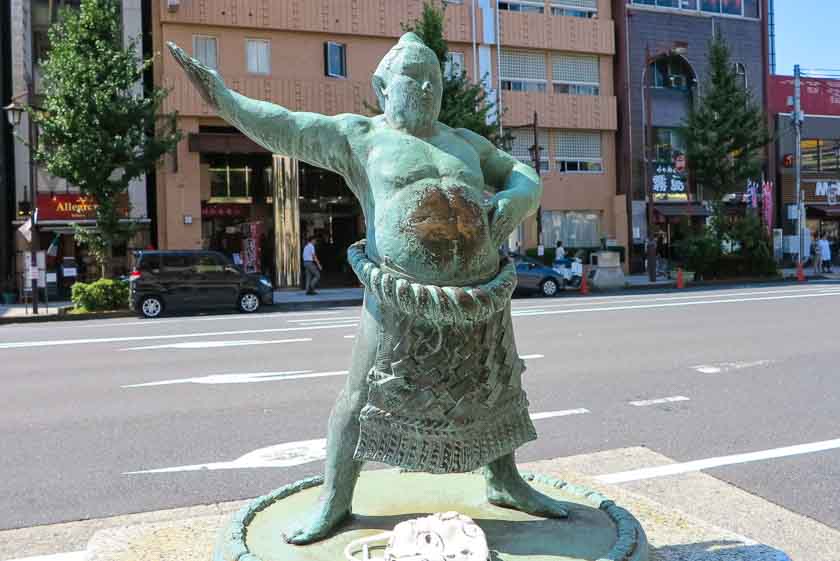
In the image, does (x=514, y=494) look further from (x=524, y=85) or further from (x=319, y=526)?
(x=524, y=85)

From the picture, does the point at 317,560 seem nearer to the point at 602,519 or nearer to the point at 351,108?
the point at 602,519

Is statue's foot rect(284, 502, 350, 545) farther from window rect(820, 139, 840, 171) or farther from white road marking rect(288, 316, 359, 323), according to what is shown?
window rect(820, 139, 840, 171)

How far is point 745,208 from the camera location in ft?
109

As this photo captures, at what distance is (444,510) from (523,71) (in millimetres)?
28566

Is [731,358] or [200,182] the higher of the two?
[200,182]

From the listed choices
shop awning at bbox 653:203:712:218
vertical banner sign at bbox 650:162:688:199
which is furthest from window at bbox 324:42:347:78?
shop awning at bbox 653:203:712:218

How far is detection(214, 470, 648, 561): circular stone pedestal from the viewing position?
284 centimetres

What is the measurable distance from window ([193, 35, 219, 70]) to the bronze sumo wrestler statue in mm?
23761

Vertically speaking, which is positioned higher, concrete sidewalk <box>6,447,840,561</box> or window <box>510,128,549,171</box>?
window <box>510,128,549,171</box>

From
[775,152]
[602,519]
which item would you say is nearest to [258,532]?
[602,519]

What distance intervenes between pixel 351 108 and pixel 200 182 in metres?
5.78

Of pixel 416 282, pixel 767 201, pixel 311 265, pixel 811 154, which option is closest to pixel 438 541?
pixel 416 282

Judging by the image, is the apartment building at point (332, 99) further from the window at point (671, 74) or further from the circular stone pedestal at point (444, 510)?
the circular stone pedestal at point (444, 510)

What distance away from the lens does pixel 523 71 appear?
98.4ft
